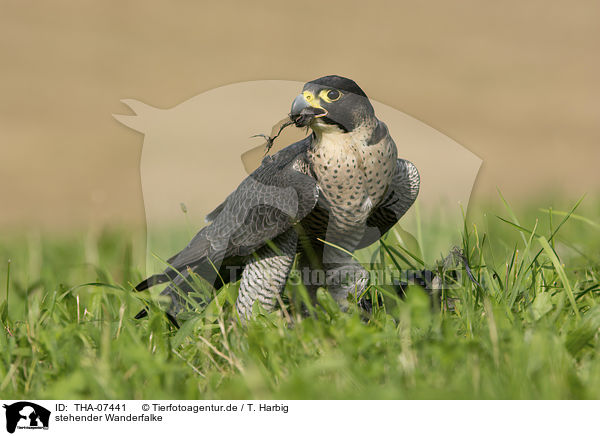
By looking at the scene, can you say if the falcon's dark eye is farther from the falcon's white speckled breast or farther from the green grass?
the green grass

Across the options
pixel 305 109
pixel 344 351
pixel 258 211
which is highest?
pixel 305 109

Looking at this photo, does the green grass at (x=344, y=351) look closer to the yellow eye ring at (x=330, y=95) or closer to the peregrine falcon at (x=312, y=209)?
the peregrine falcon at (x=312, y=209)

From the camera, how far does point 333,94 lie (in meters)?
2.58

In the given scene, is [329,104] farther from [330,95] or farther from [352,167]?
[352,167]

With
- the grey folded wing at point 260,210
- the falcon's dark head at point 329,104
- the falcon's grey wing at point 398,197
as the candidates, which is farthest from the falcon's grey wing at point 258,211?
the falcon's grey wing at point 398,197

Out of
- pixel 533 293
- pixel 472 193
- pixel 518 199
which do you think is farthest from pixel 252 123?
pixel 518 199

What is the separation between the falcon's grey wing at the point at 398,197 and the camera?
3.00m

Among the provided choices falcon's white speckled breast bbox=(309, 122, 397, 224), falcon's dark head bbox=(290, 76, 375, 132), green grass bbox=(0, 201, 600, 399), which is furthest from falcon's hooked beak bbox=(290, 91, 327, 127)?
green grass bbox=(0, 201, 600, 399)

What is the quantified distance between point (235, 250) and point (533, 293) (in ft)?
4.46

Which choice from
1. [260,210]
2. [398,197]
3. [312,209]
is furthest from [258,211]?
[398,197]

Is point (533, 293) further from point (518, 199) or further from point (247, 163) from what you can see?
point (518, 199)

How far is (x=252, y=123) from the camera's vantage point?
2670mm

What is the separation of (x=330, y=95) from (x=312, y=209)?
0.51m

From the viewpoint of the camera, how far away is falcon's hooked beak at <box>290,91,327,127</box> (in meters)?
2.53
